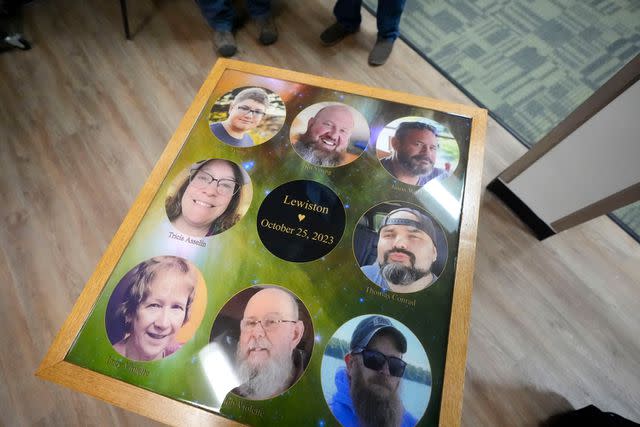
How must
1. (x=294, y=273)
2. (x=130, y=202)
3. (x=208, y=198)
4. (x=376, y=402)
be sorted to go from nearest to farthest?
1. (x=376, y=402)
2. (x=294, y=273)
3. (x=208, y=198)
4. (x=130, y=202)

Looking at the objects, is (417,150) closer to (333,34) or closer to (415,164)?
(415,164)


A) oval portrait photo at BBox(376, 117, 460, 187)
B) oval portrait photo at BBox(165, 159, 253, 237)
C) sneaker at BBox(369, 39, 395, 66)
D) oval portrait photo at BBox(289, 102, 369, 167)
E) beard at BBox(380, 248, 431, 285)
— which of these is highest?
oval portrait photo at BBox(165, 159, 253, 237)

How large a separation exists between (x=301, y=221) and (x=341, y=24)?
150 cm

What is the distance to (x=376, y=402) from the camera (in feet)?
2.27

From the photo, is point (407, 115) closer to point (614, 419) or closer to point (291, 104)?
point (291, 104)

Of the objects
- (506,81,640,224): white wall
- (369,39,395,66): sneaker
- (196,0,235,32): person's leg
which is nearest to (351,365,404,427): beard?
(506,81,640,224): white wall

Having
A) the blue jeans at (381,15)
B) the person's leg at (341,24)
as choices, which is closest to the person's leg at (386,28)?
the blue jeans at (381,15)

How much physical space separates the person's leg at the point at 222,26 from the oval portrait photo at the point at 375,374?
171cm

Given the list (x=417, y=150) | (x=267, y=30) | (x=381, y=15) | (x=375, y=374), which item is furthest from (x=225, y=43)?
(x=375, y=374)

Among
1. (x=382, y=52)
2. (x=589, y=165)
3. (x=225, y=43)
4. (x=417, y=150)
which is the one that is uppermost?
(x=417, y=150)

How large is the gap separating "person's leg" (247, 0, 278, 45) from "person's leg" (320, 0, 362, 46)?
0.28 m

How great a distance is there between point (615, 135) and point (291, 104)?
3.16ft

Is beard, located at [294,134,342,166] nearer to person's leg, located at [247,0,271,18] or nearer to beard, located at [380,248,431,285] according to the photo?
beard, located at [380,248,431,285]

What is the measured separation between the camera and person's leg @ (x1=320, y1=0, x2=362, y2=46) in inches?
71.7
